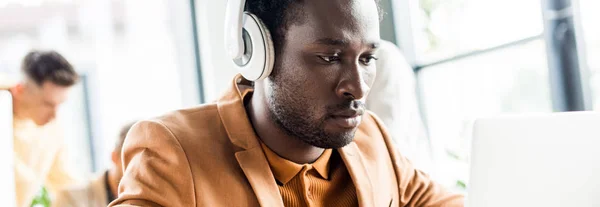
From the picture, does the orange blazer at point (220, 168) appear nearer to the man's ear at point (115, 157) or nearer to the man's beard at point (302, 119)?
the man's beard at point (302, 119)

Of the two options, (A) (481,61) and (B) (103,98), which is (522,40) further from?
(B) (103,98)

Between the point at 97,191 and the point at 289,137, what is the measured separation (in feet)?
5.28

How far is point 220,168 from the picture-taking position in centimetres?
131

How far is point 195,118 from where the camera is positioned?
4.60 ft

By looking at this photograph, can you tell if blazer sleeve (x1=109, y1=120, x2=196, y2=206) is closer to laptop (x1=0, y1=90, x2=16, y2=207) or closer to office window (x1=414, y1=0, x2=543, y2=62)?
laptop (x1=0, y1=90, x2=16, y2=207)

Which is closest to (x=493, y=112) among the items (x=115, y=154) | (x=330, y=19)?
(x=330, y=19)

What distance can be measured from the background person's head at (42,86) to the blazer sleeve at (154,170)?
1.52 metres

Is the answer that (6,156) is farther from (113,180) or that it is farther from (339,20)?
(113,180)

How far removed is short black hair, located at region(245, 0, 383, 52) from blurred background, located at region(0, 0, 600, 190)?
973 millimetres

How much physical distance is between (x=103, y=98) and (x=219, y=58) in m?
0.68

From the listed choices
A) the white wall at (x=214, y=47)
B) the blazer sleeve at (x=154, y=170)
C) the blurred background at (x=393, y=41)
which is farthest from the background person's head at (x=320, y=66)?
the white wall at (x=214, y=47)

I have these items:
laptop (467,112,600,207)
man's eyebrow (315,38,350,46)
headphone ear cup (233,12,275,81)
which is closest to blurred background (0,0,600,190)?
man's eyebrow (315,38,350,46)

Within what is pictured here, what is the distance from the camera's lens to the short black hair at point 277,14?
1388 mm

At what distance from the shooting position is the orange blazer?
1.23 meters
